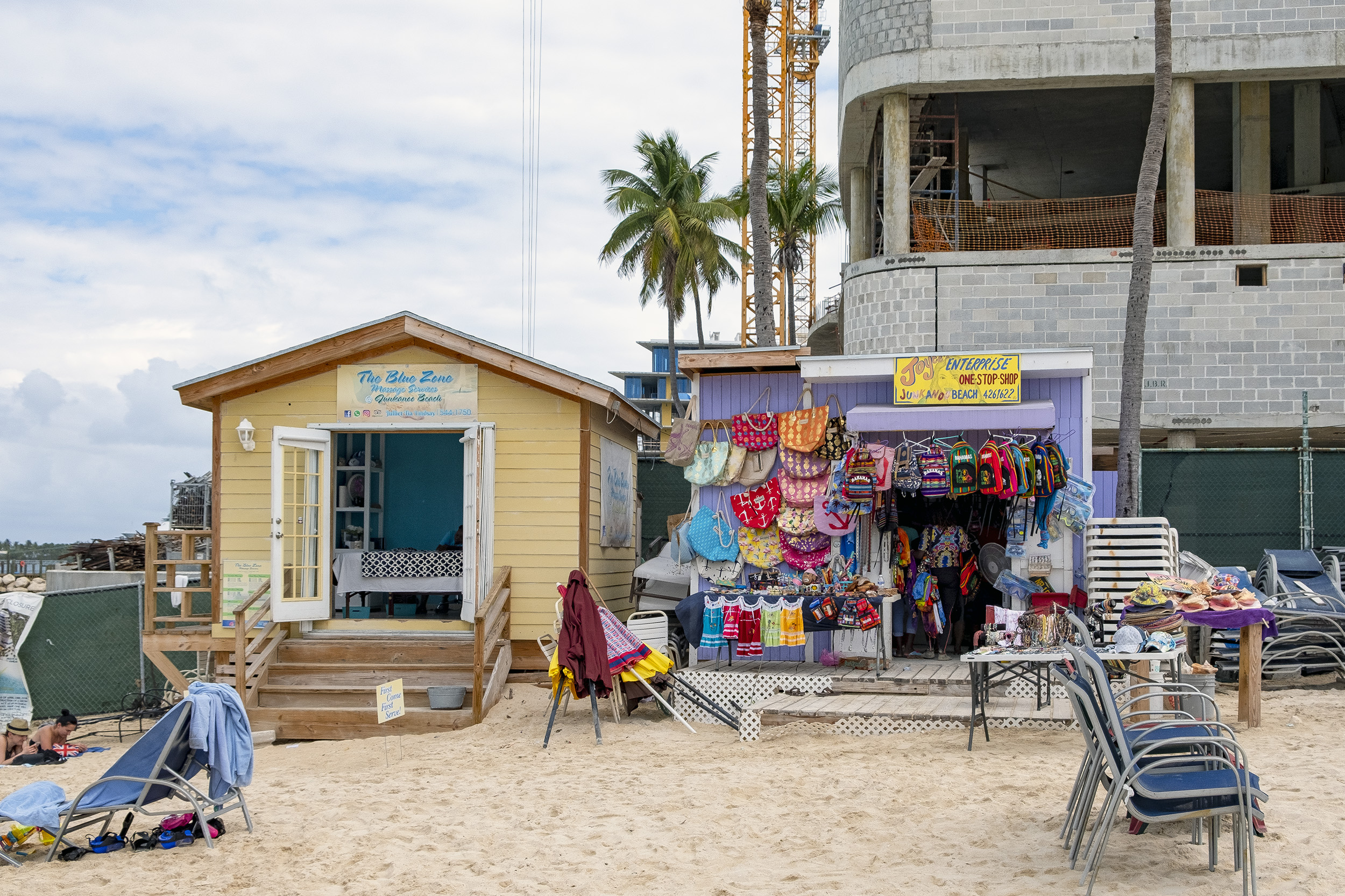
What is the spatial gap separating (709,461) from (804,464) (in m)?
0.93

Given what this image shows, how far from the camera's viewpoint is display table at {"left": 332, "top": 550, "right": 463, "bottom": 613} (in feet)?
41.1

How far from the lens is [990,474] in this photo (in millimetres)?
10133

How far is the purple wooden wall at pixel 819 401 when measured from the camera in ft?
35.1

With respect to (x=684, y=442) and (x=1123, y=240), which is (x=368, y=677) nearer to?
(x=684, y=442)

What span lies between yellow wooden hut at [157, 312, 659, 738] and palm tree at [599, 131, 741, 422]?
1915cm

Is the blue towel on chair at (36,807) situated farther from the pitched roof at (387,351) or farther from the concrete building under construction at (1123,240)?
the concrete building under construction at (1123,240)

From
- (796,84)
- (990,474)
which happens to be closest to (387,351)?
(990,474)

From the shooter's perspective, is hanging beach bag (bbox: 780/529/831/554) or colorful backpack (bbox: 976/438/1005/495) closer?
colorful backpack (bbox: 976/438/1005/495)

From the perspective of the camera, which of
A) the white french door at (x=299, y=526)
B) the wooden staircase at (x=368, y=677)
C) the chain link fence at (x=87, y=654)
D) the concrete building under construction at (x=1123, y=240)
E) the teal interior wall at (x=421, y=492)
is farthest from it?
the concrete building under construction at (x=1123, y=240)

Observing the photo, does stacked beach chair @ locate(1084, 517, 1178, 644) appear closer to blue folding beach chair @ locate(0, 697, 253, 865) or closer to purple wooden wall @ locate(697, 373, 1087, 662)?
purple wooden wall @ locate(697, 373, 1087, 662)

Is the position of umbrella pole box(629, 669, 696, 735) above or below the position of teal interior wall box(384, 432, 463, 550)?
below

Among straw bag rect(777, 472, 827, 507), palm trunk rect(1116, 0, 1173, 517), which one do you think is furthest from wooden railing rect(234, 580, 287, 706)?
palm trunk rect(1116, 0, 1173, 517)

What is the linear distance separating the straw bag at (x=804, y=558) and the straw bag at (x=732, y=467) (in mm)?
783

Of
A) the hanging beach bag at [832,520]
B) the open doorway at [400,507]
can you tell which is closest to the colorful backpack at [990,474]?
the hanging beach bag at [832,520]
